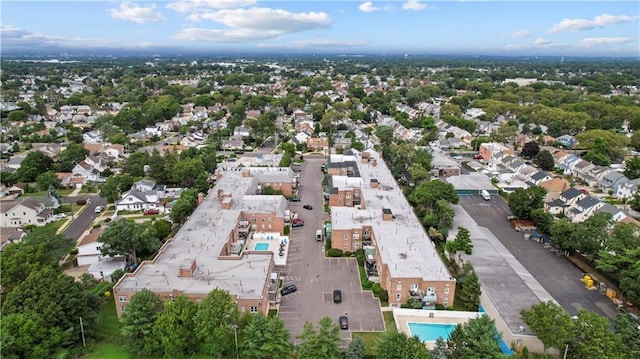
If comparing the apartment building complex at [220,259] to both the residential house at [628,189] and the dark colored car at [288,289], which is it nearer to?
the dark colored car at [288,289]

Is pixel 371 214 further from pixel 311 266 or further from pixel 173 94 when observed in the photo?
pixel 173 94

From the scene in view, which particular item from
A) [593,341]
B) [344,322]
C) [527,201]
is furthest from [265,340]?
[527,201]

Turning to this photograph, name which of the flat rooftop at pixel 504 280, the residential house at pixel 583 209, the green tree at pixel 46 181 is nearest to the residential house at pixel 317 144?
the green tree at pixel 46 181

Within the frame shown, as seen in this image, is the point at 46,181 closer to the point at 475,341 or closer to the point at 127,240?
the point at 127,240

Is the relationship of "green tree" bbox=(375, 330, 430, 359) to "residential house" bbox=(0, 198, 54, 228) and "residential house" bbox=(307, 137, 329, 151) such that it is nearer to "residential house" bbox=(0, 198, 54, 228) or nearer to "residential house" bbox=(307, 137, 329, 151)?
"residential house" bbox=(0, 198, 54, 228)

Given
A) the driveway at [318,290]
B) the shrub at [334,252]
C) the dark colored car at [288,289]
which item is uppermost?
the shrub at [334,252]

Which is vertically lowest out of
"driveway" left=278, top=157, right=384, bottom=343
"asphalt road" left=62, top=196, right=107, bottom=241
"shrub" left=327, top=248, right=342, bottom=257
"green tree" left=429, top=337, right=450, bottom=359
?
"driveway" left=278, top=157, right=384, bottom=343

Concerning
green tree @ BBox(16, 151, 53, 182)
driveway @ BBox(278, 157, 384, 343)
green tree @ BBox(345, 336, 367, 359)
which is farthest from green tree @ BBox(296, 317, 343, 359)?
green tree @ BBox(16, 151, 53, 182)
